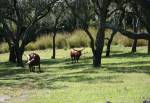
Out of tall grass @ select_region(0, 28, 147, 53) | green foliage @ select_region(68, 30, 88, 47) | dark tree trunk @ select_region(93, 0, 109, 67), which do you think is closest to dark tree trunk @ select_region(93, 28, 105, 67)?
dark tree trunk @ select_region(93, 0, 109, 67)

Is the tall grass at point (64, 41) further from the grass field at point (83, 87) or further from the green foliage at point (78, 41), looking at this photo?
the grass field at point (83, 87)

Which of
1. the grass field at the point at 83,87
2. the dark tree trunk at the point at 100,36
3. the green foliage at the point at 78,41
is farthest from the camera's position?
the green foliage at the point at 78,41

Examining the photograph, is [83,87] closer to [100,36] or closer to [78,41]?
[100,36]

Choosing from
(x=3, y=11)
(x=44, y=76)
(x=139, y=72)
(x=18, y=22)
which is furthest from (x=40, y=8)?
(x=139, y=72)

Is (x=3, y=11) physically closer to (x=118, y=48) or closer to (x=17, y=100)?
(x=118, y=48)

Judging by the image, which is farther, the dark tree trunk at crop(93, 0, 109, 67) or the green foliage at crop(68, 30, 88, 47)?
the green foliage at crop(68, 30, 88, 47)

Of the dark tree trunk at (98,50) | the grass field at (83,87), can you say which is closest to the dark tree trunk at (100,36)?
the dark tree trunk at (98,50)

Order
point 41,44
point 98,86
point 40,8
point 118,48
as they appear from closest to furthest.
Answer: point 98,86 < point 40,8 < point 118,48 < point 41,44

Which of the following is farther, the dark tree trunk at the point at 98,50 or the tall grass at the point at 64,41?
the tall grass at the point at 64,41

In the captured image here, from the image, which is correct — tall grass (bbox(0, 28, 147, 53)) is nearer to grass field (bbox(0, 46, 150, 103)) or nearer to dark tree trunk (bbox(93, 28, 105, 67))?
dark tree trunk (bbox(93, 28, 105, 67))

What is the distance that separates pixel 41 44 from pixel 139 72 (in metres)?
31.5

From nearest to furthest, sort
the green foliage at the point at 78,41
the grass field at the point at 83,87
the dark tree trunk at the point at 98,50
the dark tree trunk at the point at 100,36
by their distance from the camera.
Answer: the grass field at the point at 83,87 < the dark tree trunk at the point at 100,36 < the dark tree trunk at the point at 98,50 < the green foliage at the point at 78,41

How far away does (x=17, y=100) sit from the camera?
694 inches

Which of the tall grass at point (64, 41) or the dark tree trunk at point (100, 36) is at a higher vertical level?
the dark tree trunk at point (100, 36)
